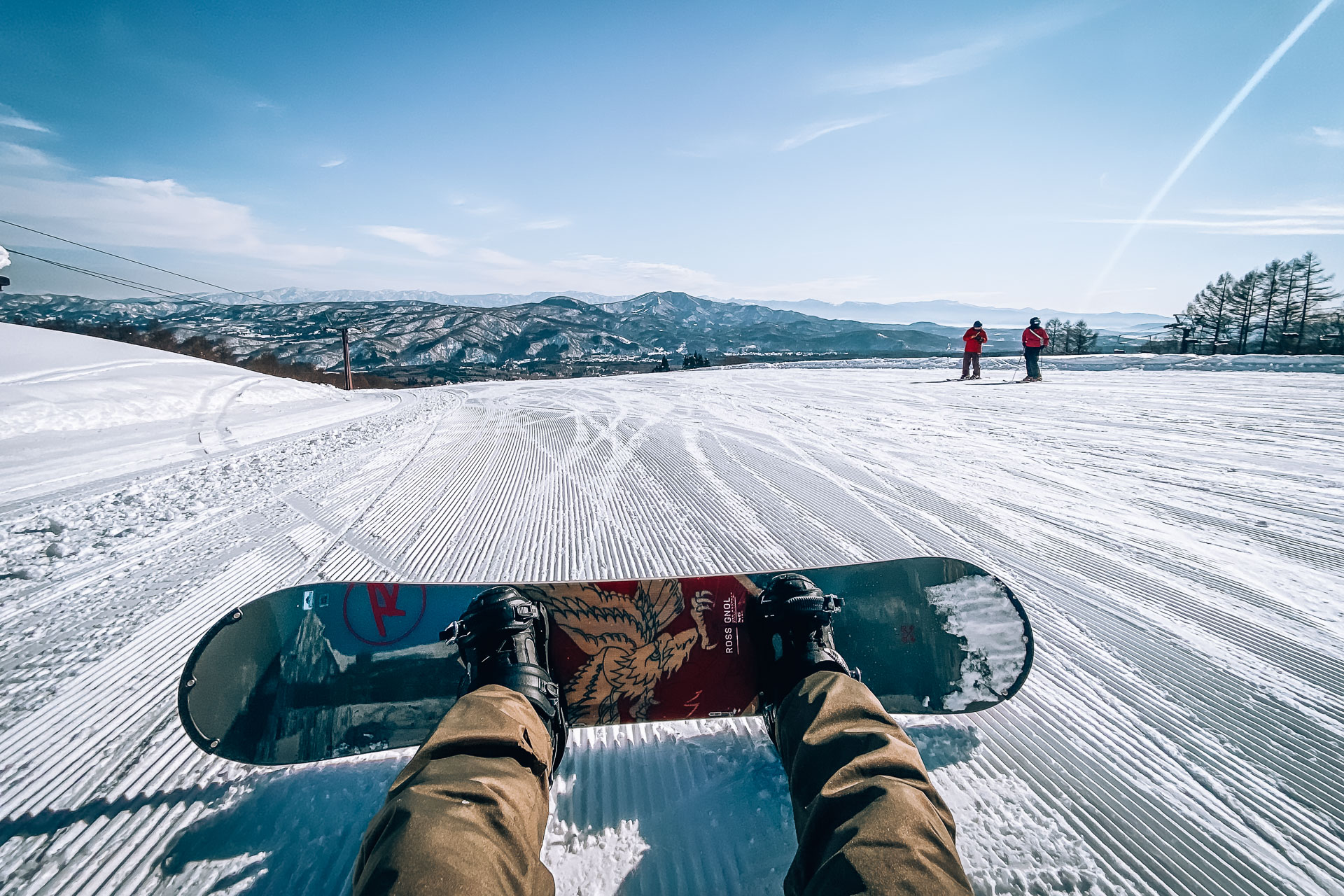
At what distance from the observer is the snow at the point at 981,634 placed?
182cm

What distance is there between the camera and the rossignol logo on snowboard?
6.17 feet

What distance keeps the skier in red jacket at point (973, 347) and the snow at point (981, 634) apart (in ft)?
41.1

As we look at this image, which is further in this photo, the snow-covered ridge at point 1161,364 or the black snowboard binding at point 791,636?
the snow-covered ridge at point 1161,364

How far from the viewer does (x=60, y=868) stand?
1283mm

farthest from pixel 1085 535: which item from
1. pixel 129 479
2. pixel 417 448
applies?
pixel 129 479

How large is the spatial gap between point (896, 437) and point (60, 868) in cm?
635

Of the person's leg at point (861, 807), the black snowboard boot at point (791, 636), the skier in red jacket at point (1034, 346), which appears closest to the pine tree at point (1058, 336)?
the skier in red jacket at point (1034, 346)

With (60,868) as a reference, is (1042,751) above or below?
above

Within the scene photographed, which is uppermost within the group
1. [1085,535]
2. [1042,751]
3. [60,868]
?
Answer: [1085,535]

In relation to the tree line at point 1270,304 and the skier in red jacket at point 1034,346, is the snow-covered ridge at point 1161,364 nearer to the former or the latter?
the skier in red jacket at point 1034,346

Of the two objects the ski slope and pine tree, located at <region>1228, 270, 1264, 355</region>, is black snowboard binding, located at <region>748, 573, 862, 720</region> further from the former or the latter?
pine tree, located at <region>1228, 270, 1264, 355</region>

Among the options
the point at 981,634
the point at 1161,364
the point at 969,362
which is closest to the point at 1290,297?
the point at 1161,364

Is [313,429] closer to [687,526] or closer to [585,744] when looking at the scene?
[687,526]

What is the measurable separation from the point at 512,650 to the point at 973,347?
46.6ft
